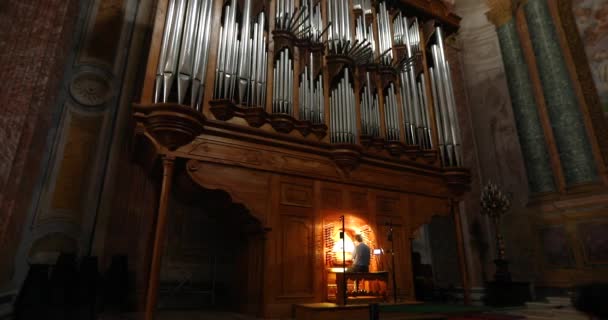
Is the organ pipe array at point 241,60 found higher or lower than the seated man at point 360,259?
higher

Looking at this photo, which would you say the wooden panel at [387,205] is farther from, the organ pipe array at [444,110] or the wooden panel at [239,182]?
the wooden panel at [239,182]

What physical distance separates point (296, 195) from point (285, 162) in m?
0.46

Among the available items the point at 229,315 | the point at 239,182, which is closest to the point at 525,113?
the point at 239,182

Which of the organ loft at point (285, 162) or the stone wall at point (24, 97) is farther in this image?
the organ loft at point (285, 162)

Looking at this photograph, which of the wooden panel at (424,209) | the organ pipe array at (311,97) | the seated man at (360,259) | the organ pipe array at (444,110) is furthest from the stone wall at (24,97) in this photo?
the organ pipe array at (444,110)

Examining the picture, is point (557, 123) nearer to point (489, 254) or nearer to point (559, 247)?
point (559, 247)

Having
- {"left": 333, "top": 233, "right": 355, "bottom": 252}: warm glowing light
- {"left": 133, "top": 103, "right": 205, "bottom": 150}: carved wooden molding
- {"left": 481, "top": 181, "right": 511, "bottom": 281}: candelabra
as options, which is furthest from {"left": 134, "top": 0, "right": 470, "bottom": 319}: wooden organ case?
{"left": 481, "top": 181, "right": 511, "bottom": 281}: candelabra

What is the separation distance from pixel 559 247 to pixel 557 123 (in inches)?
91.0

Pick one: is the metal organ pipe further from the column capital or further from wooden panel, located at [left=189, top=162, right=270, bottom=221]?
the column capital

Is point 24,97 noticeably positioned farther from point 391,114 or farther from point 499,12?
point 499,12

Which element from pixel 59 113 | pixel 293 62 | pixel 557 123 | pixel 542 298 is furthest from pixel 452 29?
pixel 59 113

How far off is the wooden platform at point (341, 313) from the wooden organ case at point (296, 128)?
33cm

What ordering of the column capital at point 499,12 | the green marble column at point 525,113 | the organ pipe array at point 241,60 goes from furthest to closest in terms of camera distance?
the column capital at point 499,12 < the green marble column at point 525,113 < the organ pipe array at point 241,60

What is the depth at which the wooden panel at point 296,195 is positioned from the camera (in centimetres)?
468
